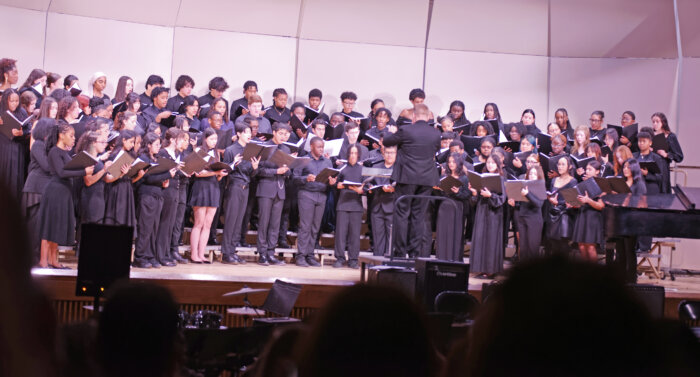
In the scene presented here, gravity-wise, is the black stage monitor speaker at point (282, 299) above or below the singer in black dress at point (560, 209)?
below

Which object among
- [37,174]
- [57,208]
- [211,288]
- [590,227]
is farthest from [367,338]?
[590,227]

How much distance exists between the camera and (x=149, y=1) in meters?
11.9

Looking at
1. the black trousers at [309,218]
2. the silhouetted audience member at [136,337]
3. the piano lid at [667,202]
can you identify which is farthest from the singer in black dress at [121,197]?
the silhouetted audience member at [136,337]

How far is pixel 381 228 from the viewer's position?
9.23 meters

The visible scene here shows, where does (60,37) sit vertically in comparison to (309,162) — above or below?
above

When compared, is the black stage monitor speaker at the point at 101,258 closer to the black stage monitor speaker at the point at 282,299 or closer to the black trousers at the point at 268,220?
the black stage monitor speaker at the point at 282,299

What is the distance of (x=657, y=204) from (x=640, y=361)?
560 centimetres

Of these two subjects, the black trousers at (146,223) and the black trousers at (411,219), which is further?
the black trousers at (411,219)

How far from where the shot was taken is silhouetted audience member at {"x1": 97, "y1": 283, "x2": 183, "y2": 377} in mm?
1249

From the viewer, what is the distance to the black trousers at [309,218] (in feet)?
29.7

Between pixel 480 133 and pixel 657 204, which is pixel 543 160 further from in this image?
pixel 657 204

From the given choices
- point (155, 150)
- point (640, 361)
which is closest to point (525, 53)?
point (155, 150)

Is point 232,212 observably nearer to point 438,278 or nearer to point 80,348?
point 438,278

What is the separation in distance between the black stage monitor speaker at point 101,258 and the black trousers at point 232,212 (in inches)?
162
